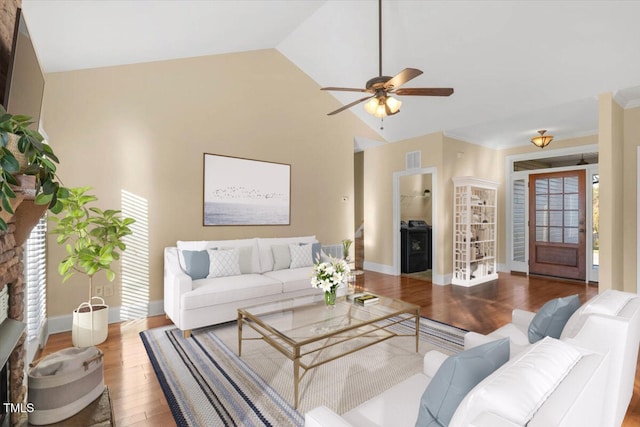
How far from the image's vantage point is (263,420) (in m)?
1.93

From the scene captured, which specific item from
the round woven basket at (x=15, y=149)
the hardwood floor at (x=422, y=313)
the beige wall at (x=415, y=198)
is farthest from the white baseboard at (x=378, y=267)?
the round woven basket at (x=15, y=149)

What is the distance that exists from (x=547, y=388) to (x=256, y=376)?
2098 mm

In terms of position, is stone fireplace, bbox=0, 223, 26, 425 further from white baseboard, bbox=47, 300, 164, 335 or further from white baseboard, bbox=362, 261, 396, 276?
white baseboard, bbox=362, 261, 396, 276

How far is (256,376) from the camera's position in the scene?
8.02 feet

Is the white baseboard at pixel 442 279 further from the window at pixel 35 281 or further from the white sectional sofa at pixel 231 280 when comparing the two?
the window at pixel 35 281

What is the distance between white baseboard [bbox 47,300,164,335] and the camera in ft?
10.7

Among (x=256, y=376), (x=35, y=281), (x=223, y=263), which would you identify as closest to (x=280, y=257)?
(x=223, y=263)

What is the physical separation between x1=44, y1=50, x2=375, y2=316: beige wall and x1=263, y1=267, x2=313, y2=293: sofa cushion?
879 millimetres

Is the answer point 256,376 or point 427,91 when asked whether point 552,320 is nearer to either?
point 256,376

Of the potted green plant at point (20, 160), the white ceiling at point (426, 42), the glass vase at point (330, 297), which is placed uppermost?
the white ceiling at point (426, 42)

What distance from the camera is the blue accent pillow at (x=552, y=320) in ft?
5.87

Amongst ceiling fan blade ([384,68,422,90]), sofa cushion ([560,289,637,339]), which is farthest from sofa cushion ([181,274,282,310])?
sofa cushion ([560,289,637,339])

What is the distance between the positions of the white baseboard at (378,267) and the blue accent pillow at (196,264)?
12.8 feet

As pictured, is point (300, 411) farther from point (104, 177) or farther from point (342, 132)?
point (342, 132)
